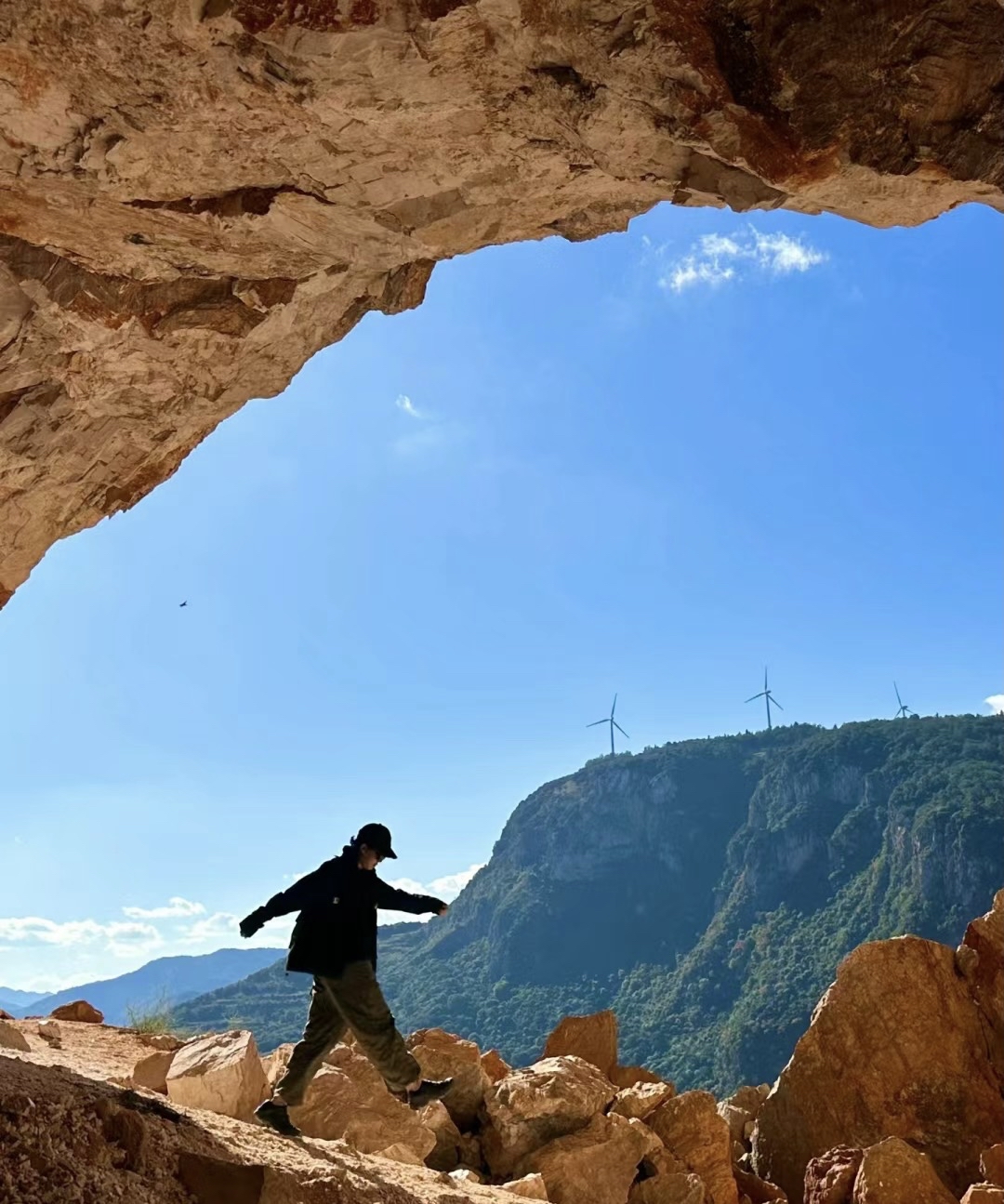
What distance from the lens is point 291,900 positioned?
5.77 meters

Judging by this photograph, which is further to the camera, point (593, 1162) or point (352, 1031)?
point (593, 1162)

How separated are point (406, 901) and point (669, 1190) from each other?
3.80 metres

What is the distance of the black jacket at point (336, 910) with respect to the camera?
225 inches

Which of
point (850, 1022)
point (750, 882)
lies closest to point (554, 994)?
point (750, 882)

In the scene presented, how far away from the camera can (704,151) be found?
546 cm

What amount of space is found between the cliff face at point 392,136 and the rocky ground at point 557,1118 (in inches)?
221

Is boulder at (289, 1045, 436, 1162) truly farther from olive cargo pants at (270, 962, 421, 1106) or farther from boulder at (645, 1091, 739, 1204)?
boulder at (645, 1091, 739, 1204)

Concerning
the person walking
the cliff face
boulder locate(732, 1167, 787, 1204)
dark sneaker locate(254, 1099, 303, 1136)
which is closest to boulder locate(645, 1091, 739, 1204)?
boulder locate(732, 1167, 787, 1204)

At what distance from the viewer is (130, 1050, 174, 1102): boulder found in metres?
8.23

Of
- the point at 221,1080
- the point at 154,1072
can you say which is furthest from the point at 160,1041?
the point at 221,1080

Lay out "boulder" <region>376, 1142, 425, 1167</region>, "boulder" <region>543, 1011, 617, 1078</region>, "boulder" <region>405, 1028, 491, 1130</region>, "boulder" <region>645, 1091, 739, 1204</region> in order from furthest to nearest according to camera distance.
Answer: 1. "boulder" <region>543, 1011, 617, 1078</region>
2. "boulder" <region>405, 1028, 491, 1130</region>
3. "boulder" <region>645, 1091, 739, 1204</region>
4. "boulder" <region>376, 1142, 425, 1167</region>

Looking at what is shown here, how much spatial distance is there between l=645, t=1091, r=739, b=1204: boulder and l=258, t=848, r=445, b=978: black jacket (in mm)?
4365

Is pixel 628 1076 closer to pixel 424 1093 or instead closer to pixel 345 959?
pixel 424 1093

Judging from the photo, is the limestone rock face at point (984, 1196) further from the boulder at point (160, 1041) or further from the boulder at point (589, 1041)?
the boulder at point (160, 1041)
